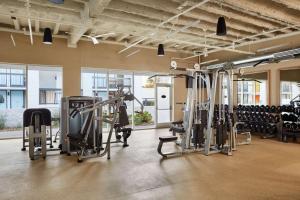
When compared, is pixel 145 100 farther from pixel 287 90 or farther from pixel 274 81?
pixel 287 90

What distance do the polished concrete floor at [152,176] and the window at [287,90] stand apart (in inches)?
133

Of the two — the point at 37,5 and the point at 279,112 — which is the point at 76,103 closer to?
the point at 37,5

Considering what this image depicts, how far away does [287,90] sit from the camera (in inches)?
352

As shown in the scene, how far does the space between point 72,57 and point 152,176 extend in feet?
20.5

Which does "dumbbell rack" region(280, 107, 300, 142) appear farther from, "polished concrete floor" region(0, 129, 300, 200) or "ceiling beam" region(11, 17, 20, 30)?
"ceiling beam" region(11, 17, 20, 30)

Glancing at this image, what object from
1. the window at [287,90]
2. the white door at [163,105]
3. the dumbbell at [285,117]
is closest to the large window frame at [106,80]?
the white door at [163,105]

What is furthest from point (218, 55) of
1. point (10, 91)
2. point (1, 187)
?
point (1, 187)

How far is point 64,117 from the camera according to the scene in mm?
5602

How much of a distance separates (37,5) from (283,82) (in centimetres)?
856

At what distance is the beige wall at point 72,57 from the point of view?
7.70m

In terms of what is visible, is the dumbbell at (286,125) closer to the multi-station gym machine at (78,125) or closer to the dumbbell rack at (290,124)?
the dumbbell rack at (290,124)

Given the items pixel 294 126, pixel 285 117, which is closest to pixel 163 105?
pixel 285 117

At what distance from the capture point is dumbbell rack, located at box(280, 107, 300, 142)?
699 cm

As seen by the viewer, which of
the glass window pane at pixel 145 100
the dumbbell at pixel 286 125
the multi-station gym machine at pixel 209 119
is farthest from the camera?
the glass window pane at pixel 145 100
